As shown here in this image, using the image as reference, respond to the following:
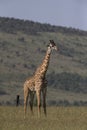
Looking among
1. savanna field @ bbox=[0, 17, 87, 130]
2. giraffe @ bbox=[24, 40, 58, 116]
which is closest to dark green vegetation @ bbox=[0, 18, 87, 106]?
savanna field @ bbox=[0, 17, 87, 130]

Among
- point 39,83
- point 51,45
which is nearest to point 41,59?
point 51,45

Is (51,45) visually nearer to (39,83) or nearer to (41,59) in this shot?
(39,83)

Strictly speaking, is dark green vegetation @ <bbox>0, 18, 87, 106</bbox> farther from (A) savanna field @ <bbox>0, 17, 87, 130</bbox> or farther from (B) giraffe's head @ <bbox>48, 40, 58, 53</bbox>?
(B) giraffe's head @ <bbox>48, 40, 58, 53</bbox>

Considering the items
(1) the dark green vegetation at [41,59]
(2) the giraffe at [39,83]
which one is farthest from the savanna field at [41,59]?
(2) the giraffe at [39,83]

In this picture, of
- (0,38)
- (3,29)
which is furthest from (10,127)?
(3,29)

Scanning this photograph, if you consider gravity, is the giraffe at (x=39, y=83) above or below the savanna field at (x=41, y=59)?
below

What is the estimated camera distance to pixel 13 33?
101312 millimetres

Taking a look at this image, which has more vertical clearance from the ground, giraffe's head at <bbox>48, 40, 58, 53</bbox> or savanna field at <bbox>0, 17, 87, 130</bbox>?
savanna field at <bbox>0, 17, 87, 130</bbox>

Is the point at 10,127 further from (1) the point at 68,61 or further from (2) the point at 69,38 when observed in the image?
(2) the point at 69,38

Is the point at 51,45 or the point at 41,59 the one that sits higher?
the point at 41,59

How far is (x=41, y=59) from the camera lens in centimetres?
9019

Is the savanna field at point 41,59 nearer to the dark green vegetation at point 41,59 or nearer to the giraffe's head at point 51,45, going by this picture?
the dark green vegetation at point 41,59

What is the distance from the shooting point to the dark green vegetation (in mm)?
74750

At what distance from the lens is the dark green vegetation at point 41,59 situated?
74750 mm
